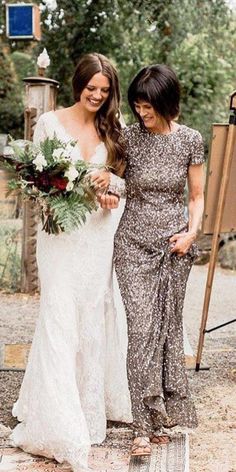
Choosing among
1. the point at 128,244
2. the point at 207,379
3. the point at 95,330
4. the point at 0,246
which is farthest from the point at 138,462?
the point at 0,246

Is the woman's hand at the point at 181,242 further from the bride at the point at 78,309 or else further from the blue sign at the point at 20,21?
the blue sign at the point at 20,21

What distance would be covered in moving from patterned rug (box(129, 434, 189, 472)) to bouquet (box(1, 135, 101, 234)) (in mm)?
1159

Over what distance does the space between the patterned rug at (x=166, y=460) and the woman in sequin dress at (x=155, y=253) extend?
0.21ft

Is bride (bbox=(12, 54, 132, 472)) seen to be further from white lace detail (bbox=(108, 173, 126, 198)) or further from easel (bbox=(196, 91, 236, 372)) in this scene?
easel (bbox=(196, 91, 236, 372))

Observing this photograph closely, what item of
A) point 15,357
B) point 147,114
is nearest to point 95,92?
point 147,114

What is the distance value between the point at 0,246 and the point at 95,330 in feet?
22.0

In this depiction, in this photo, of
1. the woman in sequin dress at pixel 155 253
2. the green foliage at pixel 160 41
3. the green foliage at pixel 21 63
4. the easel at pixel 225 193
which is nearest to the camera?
the woman in sequin dress at pixel 155 253

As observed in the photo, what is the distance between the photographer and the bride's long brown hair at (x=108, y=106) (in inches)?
170

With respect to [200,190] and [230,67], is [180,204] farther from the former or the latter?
[230,67]

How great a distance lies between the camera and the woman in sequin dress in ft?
14.1

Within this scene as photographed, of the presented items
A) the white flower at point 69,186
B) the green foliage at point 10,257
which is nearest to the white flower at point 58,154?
the white flower at point 69,186

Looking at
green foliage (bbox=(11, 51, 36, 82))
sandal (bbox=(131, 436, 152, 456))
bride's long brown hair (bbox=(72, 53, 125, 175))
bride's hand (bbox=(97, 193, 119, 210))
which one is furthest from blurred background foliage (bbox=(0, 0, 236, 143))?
sandal (bbox=(131, 436, 152, 456))

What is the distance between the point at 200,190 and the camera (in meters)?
4.44

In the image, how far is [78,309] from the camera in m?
4.45
